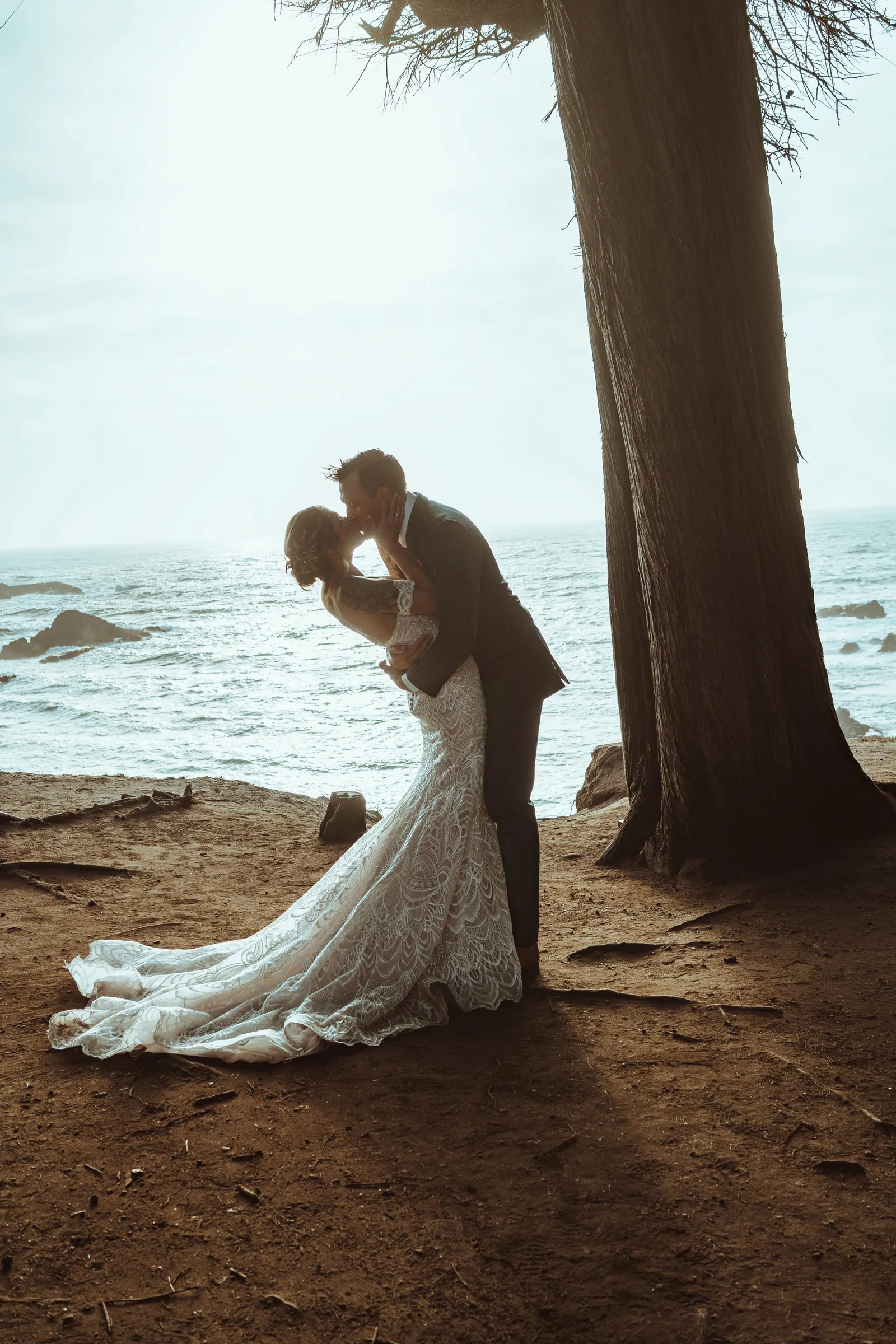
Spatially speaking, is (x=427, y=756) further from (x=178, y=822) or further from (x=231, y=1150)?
(x=178, y=822)

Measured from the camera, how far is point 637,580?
543 cm

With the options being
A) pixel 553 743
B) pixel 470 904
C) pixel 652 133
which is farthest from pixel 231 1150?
pixel 553 743

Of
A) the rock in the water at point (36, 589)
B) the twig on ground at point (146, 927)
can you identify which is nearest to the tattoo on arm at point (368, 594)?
the twig on ground at point (146, 927)

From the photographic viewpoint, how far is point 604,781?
26.0 feet

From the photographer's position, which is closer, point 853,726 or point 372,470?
point 372,470

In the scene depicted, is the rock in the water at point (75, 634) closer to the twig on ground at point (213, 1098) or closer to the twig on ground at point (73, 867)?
the twig on ground at point (73, 867)

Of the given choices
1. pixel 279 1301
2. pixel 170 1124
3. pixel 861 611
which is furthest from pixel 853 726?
pixel 861 611

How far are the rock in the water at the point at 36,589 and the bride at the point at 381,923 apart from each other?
6233 centimetres

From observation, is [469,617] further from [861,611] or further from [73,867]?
[861,611]

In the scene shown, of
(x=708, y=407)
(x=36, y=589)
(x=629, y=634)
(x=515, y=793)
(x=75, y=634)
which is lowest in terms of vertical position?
(x=75, y=634)

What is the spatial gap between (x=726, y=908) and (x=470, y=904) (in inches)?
58.2

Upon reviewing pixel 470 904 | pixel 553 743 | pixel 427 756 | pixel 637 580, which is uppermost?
pixel 637 580

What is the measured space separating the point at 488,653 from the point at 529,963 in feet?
3.90

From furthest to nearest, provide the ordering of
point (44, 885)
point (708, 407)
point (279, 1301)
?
point (44, 885)
point (708, 407)
point (279, 1301)
